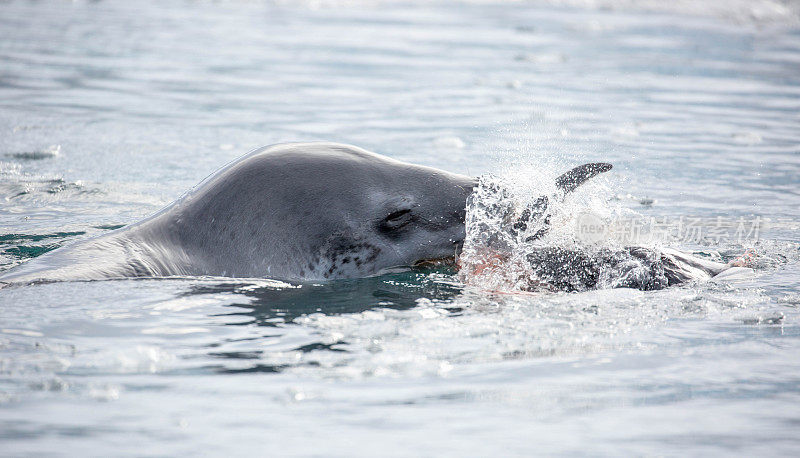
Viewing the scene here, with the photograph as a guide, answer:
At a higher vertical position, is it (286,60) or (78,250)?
(286,60)

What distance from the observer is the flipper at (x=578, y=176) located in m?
4.95

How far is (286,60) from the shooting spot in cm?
1587

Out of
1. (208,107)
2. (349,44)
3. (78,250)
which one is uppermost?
(349,44)

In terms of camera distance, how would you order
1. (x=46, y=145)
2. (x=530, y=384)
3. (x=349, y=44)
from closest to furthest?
(x=530, y=384) < (x=46, y=145) < (x=349, y=44)

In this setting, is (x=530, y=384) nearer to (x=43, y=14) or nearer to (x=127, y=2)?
(x=43, y=14)

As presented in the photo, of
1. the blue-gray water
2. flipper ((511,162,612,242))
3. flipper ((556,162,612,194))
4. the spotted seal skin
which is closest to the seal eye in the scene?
the spotted seal skin

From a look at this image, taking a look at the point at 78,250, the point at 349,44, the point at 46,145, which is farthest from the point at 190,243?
the point at 349,44

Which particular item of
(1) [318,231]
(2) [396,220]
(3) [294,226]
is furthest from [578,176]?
(3) [294,226]

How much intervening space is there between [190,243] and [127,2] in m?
18.5

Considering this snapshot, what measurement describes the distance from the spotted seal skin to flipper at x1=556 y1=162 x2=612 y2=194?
21.2 inches

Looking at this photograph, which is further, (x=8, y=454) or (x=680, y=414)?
(x=680, y=414)

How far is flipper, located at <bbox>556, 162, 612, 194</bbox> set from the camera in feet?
16.3
